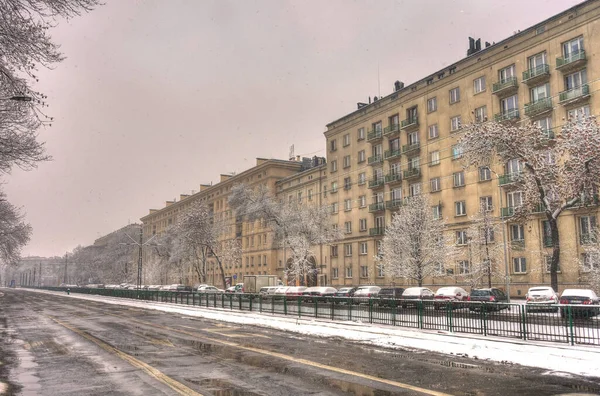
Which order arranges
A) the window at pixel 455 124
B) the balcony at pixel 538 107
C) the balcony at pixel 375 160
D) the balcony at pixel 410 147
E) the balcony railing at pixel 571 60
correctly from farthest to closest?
the balcony at pixel 375 160
the balcony at pixel 410 147
the window at pixel 455 124
the balcony at pixel 538 107
the balcony railing at pixel 571 60

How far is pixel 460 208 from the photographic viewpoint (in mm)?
50188

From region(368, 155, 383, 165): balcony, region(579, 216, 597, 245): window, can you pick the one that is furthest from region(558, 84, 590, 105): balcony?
region(368, 155, 383, 165): balcony

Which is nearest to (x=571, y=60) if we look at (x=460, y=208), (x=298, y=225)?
(x=460, y=208)

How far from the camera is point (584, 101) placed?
39094 mm

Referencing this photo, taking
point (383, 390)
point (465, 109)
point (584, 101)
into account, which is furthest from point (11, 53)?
point (465, 109)

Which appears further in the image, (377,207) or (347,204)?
(347,204)

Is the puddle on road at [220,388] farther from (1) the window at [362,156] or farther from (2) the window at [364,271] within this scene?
(1) the window at [362,156]

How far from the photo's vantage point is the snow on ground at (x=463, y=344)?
12.3 metres

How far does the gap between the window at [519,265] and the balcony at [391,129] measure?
21.6 metres

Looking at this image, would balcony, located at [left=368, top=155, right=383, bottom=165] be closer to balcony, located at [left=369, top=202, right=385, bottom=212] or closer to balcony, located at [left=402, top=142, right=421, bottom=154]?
balcony, located at [left=402, top=142, right=421, bottom=154]

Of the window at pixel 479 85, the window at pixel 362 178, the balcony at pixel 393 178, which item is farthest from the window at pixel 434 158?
the window at pixel 362 178

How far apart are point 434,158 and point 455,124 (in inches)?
173

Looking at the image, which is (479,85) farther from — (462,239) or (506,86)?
(462,239)

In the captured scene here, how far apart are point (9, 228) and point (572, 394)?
59508 mm
